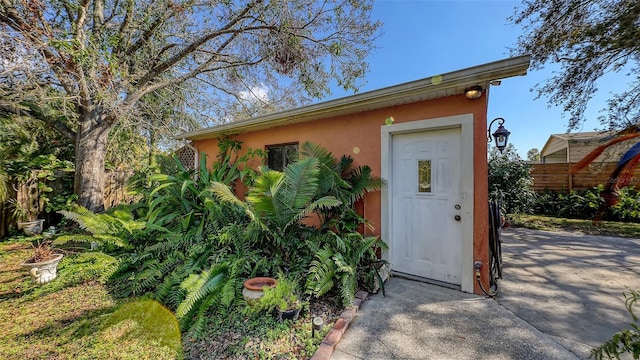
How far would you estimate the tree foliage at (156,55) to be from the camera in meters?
4.31

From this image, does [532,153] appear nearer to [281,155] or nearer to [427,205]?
[427,205]

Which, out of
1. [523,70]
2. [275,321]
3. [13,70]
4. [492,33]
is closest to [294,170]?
[275,321]

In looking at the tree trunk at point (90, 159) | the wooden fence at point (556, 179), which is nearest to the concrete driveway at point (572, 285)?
the wooden fence at point (556, 179)

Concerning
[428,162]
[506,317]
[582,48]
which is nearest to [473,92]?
[428,162]

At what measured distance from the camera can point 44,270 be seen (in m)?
3.57

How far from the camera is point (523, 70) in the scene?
Result: 8.76ft

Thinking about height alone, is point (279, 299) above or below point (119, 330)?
above

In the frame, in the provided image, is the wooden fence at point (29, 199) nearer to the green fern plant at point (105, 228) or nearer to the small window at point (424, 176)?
the green fern plant at point (105, 228)

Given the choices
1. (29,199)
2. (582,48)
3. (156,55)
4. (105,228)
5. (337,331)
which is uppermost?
(156,55)

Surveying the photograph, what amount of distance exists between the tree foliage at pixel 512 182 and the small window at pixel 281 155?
21.3ft

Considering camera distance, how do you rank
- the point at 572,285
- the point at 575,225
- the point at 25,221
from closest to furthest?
the point at 572,285, the point at 25,221, the point at 575,225

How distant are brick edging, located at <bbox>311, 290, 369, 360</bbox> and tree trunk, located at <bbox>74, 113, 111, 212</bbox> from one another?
20.8 feet

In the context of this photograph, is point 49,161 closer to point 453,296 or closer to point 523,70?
point 453,296

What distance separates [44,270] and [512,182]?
10818 millimetres
